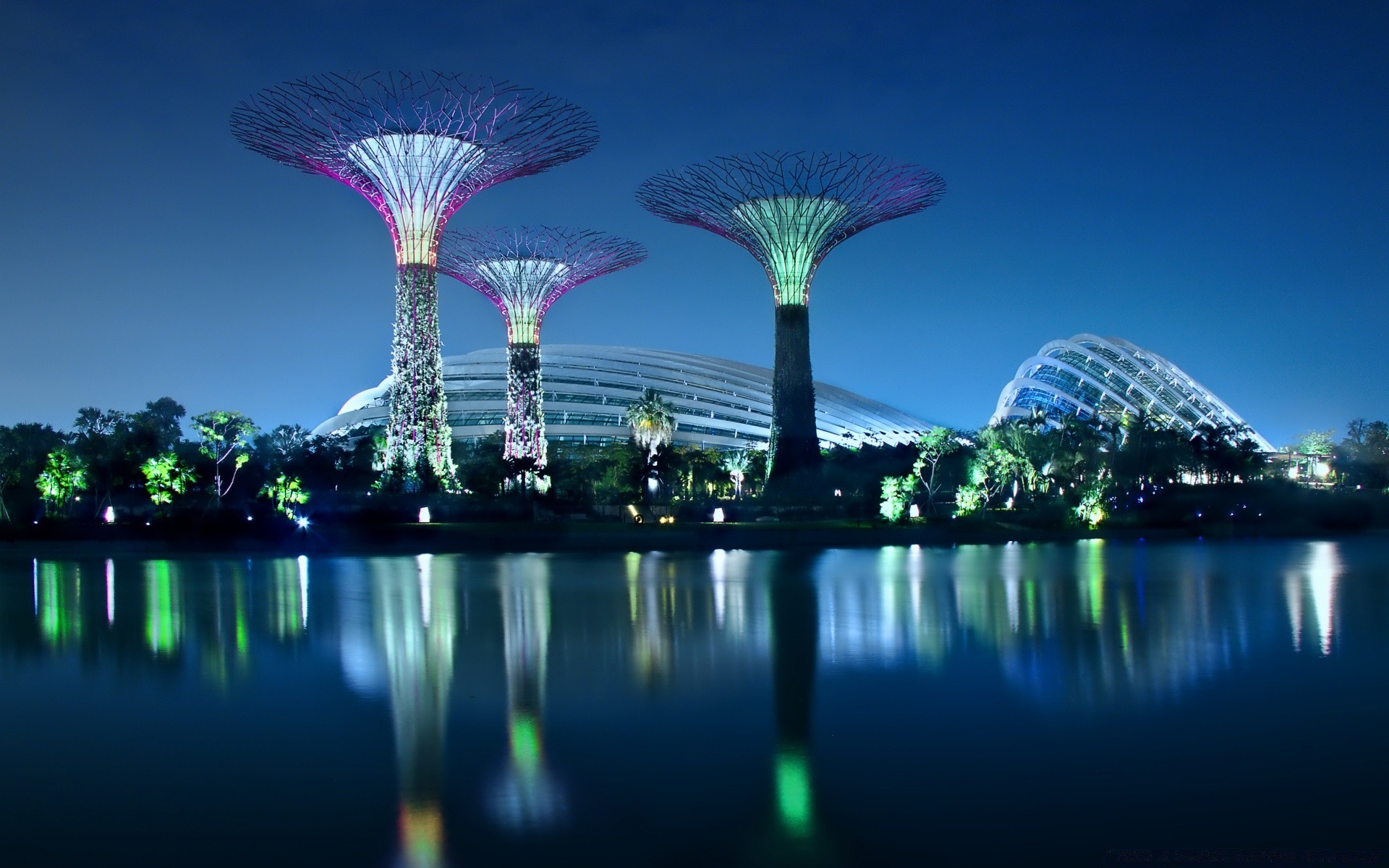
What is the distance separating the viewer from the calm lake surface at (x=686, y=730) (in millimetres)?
6711

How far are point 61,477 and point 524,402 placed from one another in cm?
2276

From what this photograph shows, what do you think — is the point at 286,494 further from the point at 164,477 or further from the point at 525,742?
the point at 525,742

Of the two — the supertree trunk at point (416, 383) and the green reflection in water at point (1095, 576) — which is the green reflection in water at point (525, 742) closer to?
the green reflection in water at point (1095, 576)

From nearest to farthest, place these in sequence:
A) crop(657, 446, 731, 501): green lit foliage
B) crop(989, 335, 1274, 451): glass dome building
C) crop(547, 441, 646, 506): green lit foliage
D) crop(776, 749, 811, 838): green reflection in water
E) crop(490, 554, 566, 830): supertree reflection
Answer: crop(776, 749, 811, 838): green reflection in water, crop(490, 554, 566, 830): supertree reflection, crop(547, 441, 646, 506): green lit foliage, crop(657, 446, 731, 501): green lit foliage, crop(989, 335, 1274, 451): glass dome building

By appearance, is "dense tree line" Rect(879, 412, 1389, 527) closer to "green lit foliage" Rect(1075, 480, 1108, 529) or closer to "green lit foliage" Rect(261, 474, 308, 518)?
"green lit foliage" Rect(1075, 480, 1108, 529)

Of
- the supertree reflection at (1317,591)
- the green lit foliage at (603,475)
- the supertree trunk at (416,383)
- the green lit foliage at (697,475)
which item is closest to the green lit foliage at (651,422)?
the green lit foliage at (697,475)

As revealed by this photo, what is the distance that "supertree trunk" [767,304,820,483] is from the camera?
171 ft

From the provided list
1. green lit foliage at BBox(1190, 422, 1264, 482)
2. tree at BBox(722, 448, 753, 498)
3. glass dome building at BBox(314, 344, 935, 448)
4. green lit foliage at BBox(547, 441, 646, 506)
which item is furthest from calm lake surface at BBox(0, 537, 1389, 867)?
glass dome building at BBox(314, 344, 935, 448)

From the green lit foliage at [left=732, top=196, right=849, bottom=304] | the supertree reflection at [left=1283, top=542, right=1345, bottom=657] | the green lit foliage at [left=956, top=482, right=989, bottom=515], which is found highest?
the green lit foliage at [left=732, top=196, right=849, bottom=304]

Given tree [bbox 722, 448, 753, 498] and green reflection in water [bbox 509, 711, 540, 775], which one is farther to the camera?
tree [bbox 722, 448, 753, 498]

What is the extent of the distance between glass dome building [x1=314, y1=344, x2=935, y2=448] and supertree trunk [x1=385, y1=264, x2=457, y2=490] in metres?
37.2

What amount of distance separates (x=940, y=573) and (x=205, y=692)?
58.8ft

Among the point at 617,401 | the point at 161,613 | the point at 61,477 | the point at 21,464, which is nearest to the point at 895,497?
the point at 161,613

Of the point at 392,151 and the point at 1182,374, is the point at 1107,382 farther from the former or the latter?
the point at 392,151
